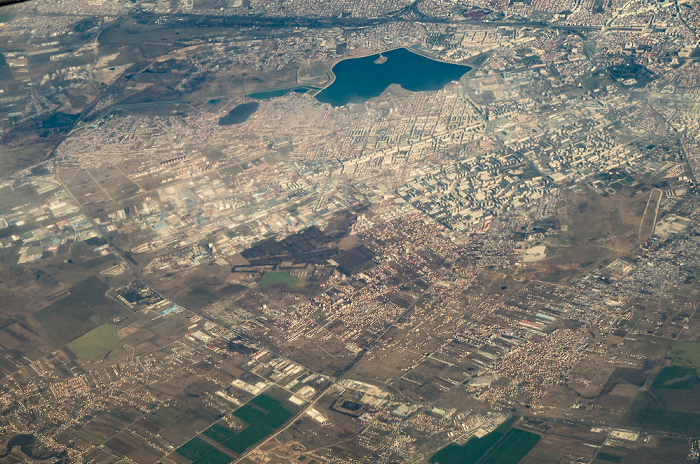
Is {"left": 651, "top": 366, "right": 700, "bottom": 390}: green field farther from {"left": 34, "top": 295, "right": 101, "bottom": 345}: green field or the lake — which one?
the lake

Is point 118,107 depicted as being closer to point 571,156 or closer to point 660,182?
point 571,156

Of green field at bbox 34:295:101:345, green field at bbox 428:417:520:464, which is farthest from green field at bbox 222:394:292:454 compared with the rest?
green field at bbox 34:295:101:345

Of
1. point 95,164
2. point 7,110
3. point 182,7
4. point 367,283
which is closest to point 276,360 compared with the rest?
point 367,283

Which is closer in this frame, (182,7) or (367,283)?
(367,283)

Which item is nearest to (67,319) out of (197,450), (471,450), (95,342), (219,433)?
(95,342)

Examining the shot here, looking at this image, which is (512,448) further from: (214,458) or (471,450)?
(214,458)

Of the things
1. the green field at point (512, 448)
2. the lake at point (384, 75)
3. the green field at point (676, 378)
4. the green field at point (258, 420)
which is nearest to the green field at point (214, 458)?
the green field at point (258, 420)
